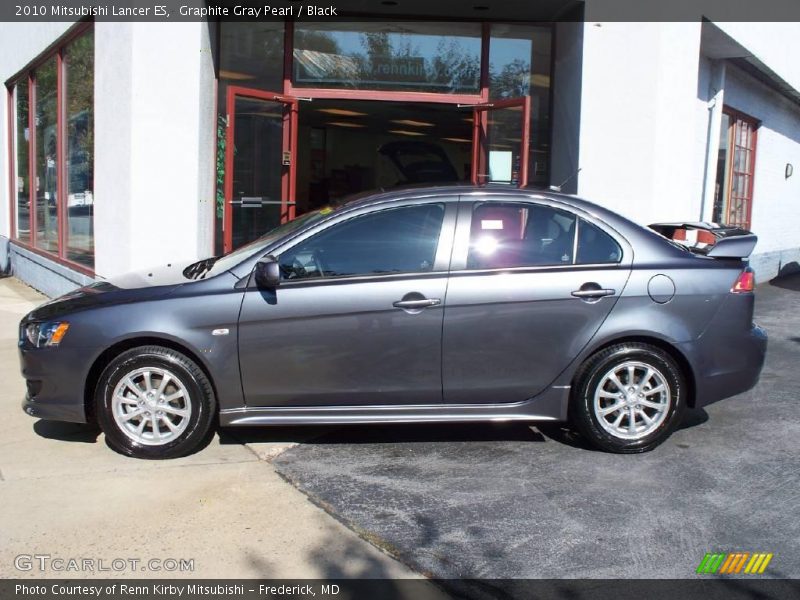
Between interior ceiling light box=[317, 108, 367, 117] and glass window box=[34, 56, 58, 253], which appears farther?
interior ceiling light box=[317, 108, 367, 117]

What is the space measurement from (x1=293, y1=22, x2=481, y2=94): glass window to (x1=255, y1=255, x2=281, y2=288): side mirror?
17.9ft

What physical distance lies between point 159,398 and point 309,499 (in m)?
1.15

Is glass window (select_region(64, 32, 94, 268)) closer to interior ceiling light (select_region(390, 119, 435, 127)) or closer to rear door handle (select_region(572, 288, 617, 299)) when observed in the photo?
rear door handle (select_region(572, 288, 617, 299))

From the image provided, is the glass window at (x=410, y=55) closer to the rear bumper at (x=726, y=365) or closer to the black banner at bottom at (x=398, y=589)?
the rear bumper at (x=726, y=365)

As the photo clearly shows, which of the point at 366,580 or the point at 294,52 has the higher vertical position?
the point at 294,52

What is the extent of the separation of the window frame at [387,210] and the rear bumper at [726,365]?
5.46 feet

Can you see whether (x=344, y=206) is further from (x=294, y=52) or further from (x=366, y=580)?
(x=294, y=52)

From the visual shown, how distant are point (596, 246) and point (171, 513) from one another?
294cm

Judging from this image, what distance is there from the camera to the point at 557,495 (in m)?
4.62

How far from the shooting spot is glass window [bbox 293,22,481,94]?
9.91 meters

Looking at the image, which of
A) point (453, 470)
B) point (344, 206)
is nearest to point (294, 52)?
point (344, 206)

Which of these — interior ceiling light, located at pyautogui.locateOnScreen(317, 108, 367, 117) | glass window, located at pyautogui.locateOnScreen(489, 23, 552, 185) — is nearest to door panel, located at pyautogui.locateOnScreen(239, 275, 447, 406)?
glass window, located at pyautogui.locateOnScreen(489, 23, 552, 185)

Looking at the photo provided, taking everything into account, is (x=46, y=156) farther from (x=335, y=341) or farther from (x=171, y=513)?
(x=171, y=513)

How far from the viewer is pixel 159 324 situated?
4898 mm
